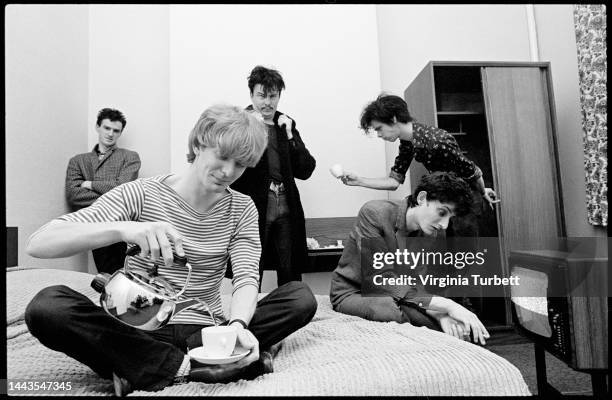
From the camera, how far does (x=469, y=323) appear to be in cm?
114

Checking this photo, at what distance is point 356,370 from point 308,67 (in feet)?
6.72

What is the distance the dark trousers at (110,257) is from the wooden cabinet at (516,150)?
160 cm

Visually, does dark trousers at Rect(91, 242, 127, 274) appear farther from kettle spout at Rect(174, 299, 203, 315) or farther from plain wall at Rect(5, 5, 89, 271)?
kettle spout at Rect(174, 299, 203, 315)

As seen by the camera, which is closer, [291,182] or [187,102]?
[291,182]

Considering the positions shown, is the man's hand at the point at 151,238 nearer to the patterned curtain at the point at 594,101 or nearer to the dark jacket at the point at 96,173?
the dark jacket at the point at 96,173

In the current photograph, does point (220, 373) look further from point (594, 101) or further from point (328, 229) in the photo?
point (594, 101)

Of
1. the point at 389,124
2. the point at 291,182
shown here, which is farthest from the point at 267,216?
the point at 389,124

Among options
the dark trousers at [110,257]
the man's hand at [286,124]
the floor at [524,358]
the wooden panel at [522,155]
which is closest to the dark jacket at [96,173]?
the dark trousers at [110,257]

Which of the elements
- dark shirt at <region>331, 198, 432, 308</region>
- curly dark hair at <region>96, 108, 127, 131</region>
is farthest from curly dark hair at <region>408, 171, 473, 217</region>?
curly dark hair at <region>96, 108, 127, 131</region>

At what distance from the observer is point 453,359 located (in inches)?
34.0

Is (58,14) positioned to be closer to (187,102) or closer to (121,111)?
(121,111)

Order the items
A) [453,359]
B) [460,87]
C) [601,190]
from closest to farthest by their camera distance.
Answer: [453,359] < [601,190] < [460,87]

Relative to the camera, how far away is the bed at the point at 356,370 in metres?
0.78

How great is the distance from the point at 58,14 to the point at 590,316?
2.55m
